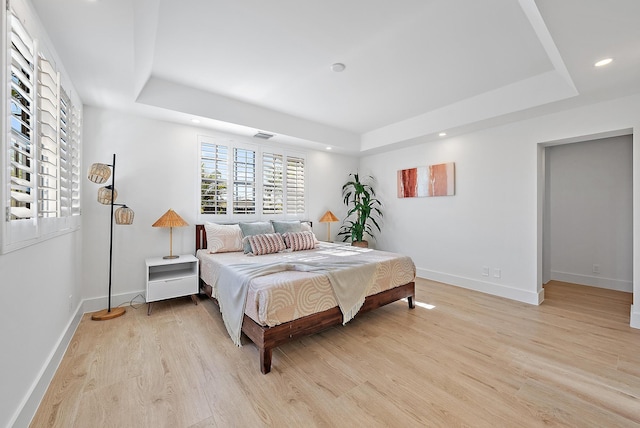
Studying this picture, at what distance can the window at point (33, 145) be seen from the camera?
4.31 feet

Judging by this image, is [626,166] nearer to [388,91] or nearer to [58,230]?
[388,91]

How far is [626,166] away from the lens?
3844 mm

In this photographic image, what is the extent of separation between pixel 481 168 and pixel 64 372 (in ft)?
17.1

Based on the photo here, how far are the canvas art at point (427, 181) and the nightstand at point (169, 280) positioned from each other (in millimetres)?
3799

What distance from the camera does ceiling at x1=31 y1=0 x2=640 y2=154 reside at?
1851mm

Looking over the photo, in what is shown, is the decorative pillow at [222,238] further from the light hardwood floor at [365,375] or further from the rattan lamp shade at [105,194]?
the rattan lamp shade at [105,194]

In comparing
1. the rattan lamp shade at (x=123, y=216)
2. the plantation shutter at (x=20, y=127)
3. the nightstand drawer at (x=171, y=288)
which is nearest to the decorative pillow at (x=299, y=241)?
the nightstand drawer at (x=171, y=288)

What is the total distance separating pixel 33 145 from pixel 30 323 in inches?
42.5

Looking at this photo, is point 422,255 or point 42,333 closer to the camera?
point 42,333

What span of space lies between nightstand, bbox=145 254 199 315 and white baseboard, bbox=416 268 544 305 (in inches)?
149

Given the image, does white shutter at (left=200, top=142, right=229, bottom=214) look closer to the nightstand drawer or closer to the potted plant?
the nightstand drawer

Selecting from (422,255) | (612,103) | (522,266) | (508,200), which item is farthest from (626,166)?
(422,255)

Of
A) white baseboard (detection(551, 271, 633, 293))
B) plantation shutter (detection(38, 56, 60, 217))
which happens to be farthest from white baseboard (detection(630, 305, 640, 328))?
plantation shutter (detection(38, 56, 60, 217))

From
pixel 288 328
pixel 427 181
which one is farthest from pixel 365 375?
pixel 427 181
